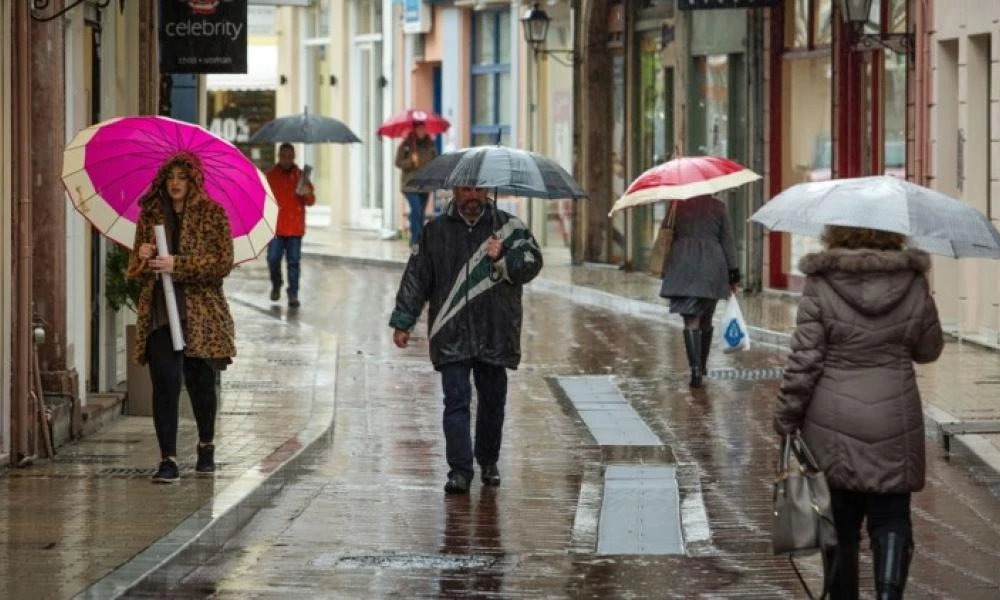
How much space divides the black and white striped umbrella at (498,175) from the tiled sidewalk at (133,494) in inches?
66.8

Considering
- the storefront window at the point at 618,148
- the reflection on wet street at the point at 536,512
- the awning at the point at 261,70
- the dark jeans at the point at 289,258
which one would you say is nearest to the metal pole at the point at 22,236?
the reflection on wet street at the point at 536,512

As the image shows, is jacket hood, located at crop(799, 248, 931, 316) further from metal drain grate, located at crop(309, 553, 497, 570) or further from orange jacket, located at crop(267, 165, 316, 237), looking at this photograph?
orange jacket, located at crop(267, 165, 316, 237)

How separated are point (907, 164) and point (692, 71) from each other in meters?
6.36

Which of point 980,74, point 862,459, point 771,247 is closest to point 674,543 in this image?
point 862,459

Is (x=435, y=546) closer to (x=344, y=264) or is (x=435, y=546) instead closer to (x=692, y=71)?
(x=692, y=71)

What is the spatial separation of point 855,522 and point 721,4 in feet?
58.5

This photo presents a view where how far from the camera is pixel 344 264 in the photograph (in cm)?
3538

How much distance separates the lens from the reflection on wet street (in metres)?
9.65

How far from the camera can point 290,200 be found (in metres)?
25.7

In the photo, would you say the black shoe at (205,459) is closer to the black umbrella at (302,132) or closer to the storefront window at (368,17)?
the black umbrella at (302,132)

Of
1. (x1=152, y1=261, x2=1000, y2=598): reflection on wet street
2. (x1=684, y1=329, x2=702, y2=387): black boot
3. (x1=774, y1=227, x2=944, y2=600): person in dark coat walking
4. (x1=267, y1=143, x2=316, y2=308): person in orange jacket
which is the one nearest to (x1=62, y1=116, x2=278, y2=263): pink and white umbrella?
(x1=152, y1=261, x2=1000, y2=598): reflection on wet street

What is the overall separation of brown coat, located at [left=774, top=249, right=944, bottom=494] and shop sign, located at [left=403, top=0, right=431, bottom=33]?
32836mm

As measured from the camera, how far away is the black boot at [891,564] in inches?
325

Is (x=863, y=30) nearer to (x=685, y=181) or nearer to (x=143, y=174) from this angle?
(x=685, y=181)
